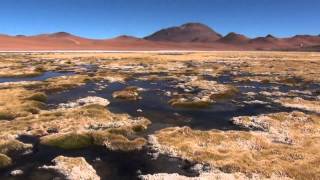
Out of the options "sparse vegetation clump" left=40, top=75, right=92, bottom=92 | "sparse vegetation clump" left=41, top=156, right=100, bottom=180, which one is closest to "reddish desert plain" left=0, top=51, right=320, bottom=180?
"sparse vegetation clump" left=41, top=156, right=100, bottom=180

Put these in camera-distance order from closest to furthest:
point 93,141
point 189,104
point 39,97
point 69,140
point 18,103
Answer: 1. point 69,140
2. point 93,141
3. point 18,103
4. point 189,104
5. point 39,97

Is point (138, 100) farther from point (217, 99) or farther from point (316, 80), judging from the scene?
point (316, 80)

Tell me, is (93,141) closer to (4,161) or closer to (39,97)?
(4,161)

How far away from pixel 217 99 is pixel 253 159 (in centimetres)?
2156

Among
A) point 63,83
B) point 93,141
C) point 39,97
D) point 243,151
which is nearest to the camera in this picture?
point 243,151

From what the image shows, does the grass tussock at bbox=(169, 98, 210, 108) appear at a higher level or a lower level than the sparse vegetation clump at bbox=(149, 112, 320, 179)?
lower

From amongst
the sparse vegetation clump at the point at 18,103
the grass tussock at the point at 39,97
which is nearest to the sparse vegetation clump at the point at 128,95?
the grass tussock at the point at 39,97

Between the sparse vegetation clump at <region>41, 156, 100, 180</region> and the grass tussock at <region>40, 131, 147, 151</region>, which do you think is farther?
the grass tussock at <region>40, 131, 147, 151</region>

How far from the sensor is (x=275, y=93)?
161ft

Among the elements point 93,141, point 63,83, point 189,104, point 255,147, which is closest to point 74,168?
point 93,141

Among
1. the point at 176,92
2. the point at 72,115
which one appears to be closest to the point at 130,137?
the point at 72,115

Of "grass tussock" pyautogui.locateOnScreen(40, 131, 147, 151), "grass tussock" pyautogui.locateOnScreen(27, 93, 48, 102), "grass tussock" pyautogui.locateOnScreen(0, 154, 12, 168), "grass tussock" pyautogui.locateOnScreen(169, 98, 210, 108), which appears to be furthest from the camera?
"grass tussock" pyautogui.locateOnScreen(27, 93, 48, 102)

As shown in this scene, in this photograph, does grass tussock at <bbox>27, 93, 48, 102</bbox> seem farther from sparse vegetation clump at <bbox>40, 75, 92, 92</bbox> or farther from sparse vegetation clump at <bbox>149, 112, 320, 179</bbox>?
sparse vegetation clump at <bbox>149, 112, 320, 179</bbox>

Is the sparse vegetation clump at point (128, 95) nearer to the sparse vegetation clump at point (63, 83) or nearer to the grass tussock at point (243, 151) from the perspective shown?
the sparse vegetation clump at point (63, 83)
